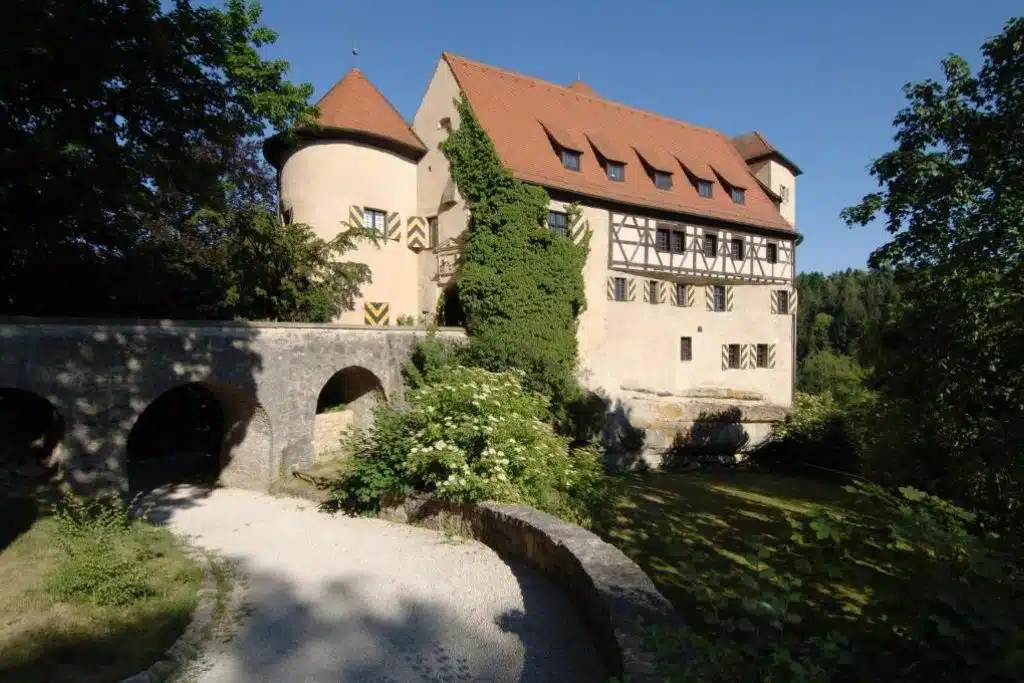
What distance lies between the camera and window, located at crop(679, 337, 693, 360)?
72.6 ft

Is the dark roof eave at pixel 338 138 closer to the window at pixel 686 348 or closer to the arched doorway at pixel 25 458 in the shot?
the arched doorway at pixel 25 458

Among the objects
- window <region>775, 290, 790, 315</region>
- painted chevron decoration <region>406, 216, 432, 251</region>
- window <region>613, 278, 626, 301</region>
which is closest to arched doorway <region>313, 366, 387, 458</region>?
painted chevron decoration <region>406, 216, 432, 251</region>

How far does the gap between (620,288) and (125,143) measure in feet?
45.5

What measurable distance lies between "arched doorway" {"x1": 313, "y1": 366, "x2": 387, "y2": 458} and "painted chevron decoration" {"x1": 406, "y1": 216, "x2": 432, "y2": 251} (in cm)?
500

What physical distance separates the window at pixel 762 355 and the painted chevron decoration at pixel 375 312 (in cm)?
1418

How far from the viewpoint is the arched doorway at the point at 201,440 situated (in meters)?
14.0

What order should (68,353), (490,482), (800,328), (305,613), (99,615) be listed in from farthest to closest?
(800,328) → (68,353) → (490,482) → (305,613) → (99,615)

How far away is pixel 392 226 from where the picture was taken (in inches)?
768

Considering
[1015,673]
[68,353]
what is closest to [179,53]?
[68,353]

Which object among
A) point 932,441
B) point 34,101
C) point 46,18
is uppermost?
point 46,18

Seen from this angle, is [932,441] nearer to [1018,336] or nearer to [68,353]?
[1018,336]

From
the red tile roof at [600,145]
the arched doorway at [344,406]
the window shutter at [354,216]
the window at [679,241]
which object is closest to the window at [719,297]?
the red tile roof at [600,145]

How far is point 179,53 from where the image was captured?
10023 millimetres

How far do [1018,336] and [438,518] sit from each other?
293 inches
